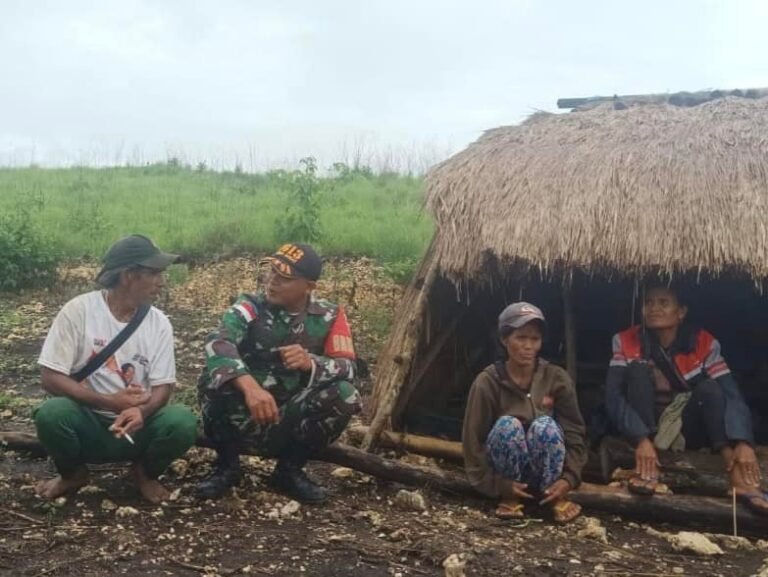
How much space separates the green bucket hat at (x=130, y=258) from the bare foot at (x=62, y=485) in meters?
0.92

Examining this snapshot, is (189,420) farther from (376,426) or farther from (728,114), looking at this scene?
(728,114)

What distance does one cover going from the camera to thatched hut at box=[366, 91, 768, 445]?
17.4 feet

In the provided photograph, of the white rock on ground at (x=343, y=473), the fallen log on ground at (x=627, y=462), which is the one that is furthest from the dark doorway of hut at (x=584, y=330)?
the white rock on ground at (x=343, y=473)

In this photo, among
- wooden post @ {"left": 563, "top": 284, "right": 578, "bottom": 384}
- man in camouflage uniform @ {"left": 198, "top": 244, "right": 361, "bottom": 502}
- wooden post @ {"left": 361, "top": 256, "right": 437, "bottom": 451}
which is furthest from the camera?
wooden post @ {"left": 563, "top": 284, "right": 578, "bottom": 384}

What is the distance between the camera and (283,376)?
4.59 m

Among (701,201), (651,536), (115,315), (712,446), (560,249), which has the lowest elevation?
(651,536)

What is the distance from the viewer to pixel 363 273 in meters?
10.2

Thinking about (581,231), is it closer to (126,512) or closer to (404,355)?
(404,355)

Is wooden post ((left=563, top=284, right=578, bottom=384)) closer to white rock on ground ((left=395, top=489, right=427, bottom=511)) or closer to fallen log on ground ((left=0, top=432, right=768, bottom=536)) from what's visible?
fallen log on ground ((left=0, top=432, right=768, bottom=536))

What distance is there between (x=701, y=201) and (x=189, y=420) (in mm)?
3155

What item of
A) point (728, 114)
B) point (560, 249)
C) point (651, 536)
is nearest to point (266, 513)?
point (651, 536)

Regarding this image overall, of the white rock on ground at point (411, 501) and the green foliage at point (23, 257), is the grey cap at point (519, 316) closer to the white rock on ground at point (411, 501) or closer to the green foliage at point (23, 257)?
the white rock on ground at point (411, 501)

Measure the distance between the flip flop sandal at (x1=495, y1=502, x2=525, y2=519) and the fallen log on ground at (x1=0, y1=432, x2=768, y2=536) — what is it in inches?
11.3

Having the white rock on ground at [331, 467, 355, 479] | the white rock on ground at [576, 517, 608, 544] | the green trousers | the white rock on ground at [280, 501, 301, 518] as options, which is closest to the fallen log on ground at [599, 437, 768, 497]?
the white rock on ground at [576, 517, 608, 544]
